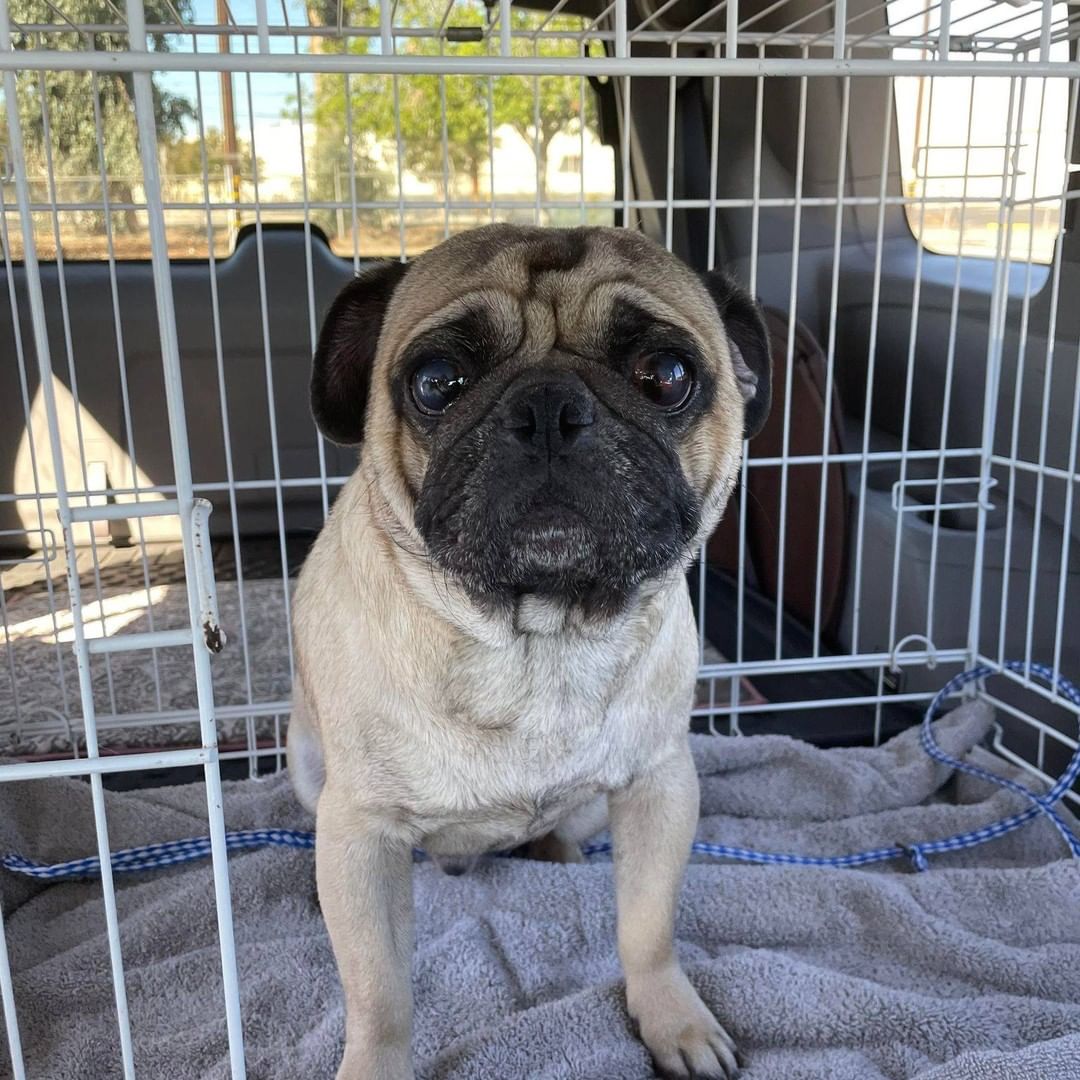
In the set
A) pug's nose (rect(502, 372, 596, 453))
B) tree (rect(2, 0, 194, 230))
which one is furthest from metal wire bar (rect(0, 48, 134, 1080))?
tree (rect(2, 0, 194, 230))

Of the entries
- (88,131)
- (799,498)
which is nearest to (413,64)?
(799,498)

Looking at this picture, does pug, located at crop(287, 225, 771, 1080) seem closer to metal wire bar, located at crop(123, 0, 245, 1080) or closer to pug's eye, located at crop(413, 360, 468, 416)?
pug's eye, located at crop(413, 360, 468, 416)

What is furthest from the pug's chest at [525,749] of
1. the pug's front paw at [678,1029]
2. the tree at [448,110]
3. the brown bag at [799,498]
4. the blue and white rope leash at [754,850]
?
the tree at [448,110]

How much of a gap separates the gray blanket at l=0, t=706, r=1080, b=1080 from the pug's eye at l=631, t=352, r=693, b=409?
2.50 feet

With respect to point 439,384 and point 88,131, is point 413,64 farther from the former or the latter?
point 88,131

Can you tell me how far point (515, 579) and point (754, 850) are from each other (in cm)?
89

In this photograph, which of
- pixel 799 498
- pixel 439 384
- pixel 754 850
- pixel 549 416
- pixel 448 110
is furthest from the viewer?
pixel 448 110

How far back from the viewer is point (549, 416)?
0.96m

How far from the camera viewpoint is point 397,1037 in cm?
111

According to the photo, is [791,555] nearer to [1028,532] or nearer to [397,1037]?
[1028,532]

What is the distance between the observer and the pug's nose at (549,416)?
964 mm

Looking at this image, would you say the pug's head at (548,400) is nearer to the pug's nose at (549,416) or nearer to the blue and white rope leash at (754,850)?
the pug's nose at (549,416)

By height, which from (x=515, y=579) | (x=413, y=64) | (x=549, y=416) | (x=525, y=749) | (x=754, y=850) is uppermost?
(x=413, y=64)

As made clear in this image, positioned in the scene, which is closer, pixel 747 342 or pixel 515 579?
pixel 515 579
